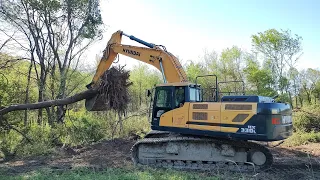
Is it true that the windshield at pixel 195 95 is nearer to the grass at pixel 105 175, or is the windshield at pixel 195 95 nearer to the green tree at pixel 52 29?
the grass at pixel 105 175

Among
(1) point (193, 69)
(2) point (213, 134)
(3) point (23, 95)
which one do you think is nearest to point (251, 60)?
(1) point (193, 69)

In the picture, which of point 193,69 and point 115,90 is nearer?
point 115,90

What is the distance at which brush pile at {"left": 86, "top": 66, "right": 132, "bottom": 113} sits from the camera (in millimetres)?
9203

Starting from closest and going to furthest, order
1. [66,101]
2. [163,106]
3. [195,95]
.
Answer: [195,95] → [163,106] → [66,101]

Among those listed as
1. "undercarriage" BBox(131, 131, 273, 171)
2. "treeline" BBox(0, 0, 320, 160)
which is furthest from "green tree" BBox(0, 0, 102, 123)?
"undercarriage" BBox(131, 131, 273, 171)

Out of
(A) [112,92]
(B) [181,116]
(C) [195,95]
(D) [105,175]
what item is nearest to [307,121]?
(C) [195,95]

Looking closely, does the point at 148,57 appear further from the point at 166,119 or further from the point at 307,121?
the point at 307,121

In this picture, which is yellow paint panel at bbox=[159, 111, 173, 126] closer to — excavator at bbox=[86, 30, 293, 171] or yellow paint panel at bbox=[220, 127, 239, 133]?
excavator at bbox=[86, 30, 293, 171]

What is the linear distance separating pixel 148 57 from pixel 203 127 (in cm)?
280

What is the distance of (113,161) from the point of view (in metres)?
8.23

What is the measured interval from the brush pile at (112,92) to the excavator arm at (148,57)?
0.34 m

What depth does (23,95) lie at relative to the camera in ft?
46.2

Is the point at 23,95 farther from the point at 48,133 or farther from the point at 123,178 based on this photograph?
the point at 123,178

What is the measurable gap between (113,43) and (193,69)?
68.0ft
